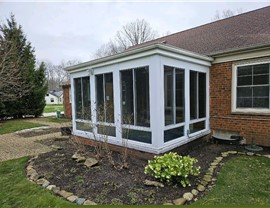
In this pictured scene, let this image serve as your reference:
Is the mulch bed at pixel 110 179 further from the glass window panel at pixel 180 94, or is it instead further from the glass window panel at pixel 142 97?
the glass window panel at pixel 142 97

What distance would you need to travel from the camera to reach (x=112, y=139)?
613cm

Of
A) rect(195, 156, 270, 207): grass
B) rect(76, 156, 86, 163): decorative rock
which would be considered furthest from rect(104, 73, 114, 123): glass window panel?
rect(195, 156, 270, 207): grass

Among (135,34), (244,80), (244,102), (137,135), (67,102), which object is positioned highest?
(135,34)

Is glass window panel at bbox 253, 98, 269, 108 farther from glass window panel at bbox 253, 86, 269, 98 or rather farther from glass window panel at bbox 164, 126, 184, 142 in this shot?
glass window panel at bbox 164, 126, 184, 142

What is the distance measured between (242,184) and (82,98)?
5769mm

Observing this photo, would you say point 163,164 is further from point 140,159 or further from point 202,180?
→ point 140,159

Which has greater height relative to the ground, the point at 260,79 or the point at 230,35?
the point at 230,35

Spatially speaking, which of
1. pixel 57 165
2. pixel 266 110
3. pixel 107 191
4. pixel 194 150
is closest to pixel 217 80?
pixel 266 110

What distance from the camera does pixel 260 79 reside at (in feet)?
20.2

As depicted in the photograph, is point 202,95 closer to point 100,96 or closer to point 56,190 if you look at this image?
point 100,96

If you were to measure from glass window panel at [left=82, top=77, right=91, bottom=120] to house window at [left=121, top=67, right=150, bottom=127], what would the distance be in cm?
187

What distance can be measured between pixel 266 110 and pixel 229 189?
3.63 m

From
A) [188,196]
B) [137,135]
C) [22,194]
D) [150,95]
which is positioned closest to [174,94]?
[150,95]

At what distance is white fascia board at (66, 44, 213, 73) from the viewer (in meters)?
4.75
